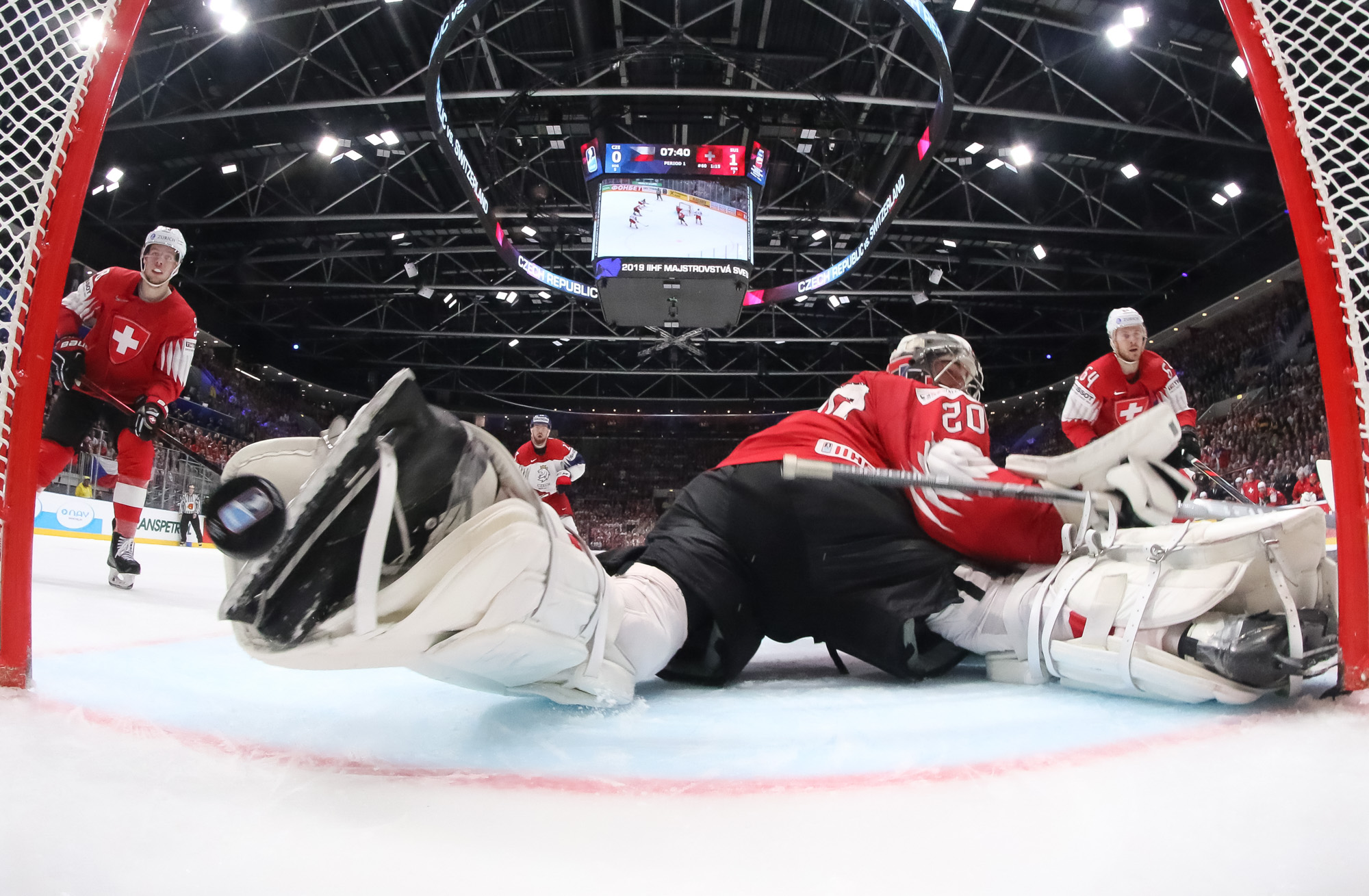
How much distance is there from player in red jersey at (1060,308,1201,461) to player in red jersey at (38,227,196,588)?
3486 mm

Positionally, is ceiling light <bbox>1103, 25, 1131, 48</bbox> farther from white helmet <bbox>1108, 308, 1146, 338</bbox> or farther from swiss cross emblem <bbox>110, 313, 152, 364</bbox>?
swiss cross emblem <bbox>110, 313, 152, 364</bbox>

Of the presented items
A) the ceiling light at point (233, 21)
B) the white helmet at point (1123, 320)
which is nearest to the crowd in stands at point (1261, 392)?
the white helmet at point (1123, 320)

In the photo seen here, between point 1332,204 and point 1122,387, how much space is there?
2.28 m

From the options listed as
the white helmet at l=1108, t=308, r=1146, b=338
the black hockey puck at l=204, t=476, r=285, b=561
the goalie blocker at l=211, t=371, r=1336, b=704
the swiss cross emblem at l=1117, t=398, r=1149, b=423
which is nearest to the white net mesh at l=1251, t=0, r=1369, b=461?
the goalie blocker at l=211, t=371, r=1336, b=704

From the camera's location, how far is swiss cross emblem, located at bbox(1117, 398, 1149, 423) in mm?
3178

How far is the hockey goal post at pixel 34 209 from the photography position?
1005 mm

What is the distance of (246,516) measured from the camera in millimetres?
649

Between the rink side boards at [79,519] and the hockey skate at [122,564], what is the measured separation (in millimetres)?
2360

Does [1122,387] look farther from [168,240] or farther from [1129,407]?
[168,240]

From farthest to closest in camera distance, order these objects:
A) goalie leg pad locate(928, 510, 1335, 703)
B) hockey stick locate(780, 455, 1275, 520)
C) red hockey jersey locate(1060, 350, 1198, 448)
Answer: red hockey jersey locate(1060, 350, 1198, 448), hockey stick locate(780, 455, 1275, 520), goalie leg pad locate(928, 510, 1335, 703)

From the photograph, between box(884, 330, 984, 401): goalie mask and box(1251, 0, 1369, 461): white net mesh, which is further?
box(884, 330, 984, 401): goalie mask

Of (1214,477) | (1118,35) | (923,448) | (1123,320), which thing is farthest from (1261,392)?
(923,448)

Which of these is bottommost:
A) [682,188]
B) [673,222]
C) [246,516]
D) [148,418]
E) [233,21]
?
[246,516]

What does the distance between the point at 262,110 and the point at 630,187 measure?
3.97 metres
